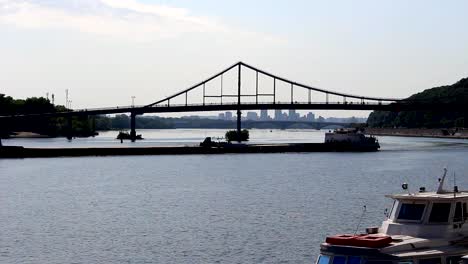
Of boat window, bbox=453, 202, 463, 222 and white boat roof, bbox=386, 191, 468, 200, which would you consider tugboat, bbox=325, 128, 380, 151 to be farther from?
boat window, bbox=453, 202, 463, 222

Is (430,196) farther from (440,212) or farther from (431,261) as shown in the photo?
(431,261)

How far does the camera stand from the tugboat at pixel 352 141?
15825cm

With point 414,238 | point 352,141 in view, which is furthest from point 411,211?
point 352,141

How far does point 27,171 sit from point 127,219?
48218mm

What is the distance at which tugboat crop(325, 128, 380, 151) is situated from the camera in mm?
158250

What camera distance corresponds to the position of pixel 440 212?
28.4 m

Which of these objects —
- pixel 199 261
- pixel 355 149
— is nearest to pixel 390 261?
pixel 199 261

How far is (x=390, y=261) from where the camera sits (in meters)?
25.2

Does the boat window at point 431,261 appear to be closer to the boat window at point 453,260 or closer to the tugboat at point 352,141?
the boat window at point 453,260

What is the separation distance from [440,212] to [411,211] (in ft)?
2.92

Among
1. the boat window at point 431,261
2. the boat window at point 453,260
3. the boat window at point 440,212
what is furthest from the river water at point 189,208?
the boat window at point 431,261

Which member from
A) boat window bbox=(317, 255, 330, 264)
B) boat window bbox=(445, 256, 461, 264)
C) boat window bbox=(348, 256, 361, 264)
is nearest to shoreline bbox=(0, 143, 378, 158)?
boat window bbox=(317, 255, 330, 264)

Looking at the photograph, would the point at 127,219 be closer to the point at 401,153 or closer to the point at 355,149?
the point at 401,153

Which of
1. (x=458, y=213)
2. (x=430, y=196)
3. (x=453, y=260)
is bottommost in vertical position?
(x=453, y=260)
